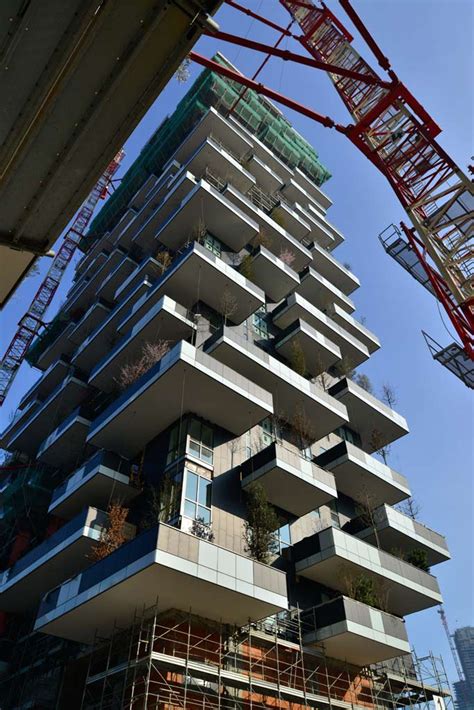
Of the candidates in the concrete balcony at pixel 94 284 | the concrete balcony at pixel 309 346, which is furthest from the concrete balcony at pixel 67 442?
the concrete balcony at pixel 94 284

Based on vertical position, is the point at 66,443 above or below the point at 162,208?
below

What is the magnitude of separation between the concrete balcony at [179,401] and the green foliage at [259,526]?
3661 mm

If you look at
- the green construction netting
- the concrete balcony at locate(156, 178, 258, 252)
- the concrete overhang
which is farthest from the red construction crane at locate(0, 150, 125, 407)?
the concrete overhang

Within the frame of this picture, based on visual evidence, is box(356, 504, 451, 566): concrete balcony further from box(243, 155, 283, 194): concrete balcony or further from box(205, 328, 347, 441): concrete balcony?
box(243, 155, 283, 194): concrete balcony

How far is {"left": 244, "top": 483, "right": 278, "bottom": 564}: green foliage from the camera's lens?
21.2 meters

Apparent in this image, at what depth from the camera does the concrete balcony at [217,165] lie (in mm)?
36969

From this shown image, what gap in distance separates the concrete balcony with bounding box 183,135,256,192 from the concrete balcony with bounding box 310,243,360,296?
26.3 ft

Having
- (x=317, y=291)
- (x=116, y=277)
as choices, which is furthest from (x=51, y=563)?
(x=317, y=291)

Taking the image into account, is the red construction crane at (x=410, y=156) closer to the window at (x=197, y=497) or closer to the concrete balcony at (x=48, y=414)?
the window at (x=197, y=497)

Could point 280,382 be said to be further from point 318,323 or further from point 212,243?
point 212,243

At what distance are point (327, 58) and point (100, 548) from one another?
2689cm

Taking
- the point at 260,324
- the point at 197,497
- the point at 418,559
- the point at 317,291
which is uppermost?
the point at 317,291

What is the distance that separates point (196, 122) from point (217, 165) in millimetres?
7756

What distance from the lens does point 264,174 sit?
4309cm
